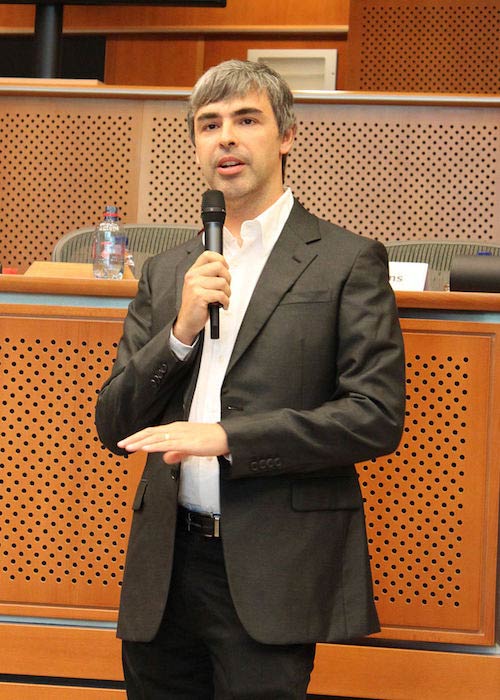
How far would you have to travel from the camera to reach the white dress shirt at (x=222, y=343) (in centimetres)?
158

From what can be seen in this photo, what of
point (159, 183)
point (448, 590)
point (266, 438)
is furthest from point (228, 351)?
point (159, 183)

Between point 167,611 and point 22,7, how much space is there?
6.46 m

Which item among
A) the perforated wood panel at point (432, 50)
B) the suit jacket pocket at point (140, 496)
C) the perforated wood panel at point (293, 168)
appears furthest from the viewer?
the perforated wood panel at point (432, 50)

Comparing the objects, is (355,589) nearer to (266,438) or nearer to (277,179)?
(266,438)

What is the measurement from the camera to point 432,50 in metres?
6.09

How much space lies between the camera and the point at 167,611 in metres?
1.60

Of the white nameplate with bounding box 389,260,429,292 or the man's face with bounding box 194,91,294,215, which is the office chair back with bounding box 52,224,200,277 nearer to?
the white nameplate with bounding box 389,260,429,292

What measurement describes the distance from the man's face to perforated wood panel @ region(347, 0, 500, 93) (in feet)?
14.9

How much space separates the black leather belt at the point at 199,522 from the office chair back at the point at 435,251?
1865 mm

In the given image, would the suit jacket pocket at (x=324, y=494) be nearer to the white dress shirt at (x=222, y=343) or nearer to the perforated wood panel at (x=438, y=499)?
the white dress shirt at (x=222, y=343)

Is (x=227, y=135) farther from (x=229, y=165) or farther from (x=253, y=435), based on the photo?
(x=253, y=435)

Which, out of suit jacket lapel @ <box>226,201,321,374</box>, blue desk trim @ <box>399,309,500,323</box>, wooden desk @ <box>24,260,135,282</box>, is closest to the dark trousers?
suit jacket lapel @ <box>226,201,321,374</box>

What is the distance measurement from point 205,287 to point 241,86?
1.46 ft

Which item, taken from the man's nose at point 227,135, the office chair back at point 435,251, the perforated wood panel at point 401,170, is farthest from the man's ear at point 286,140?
the perforated wood panel at point 401,170
